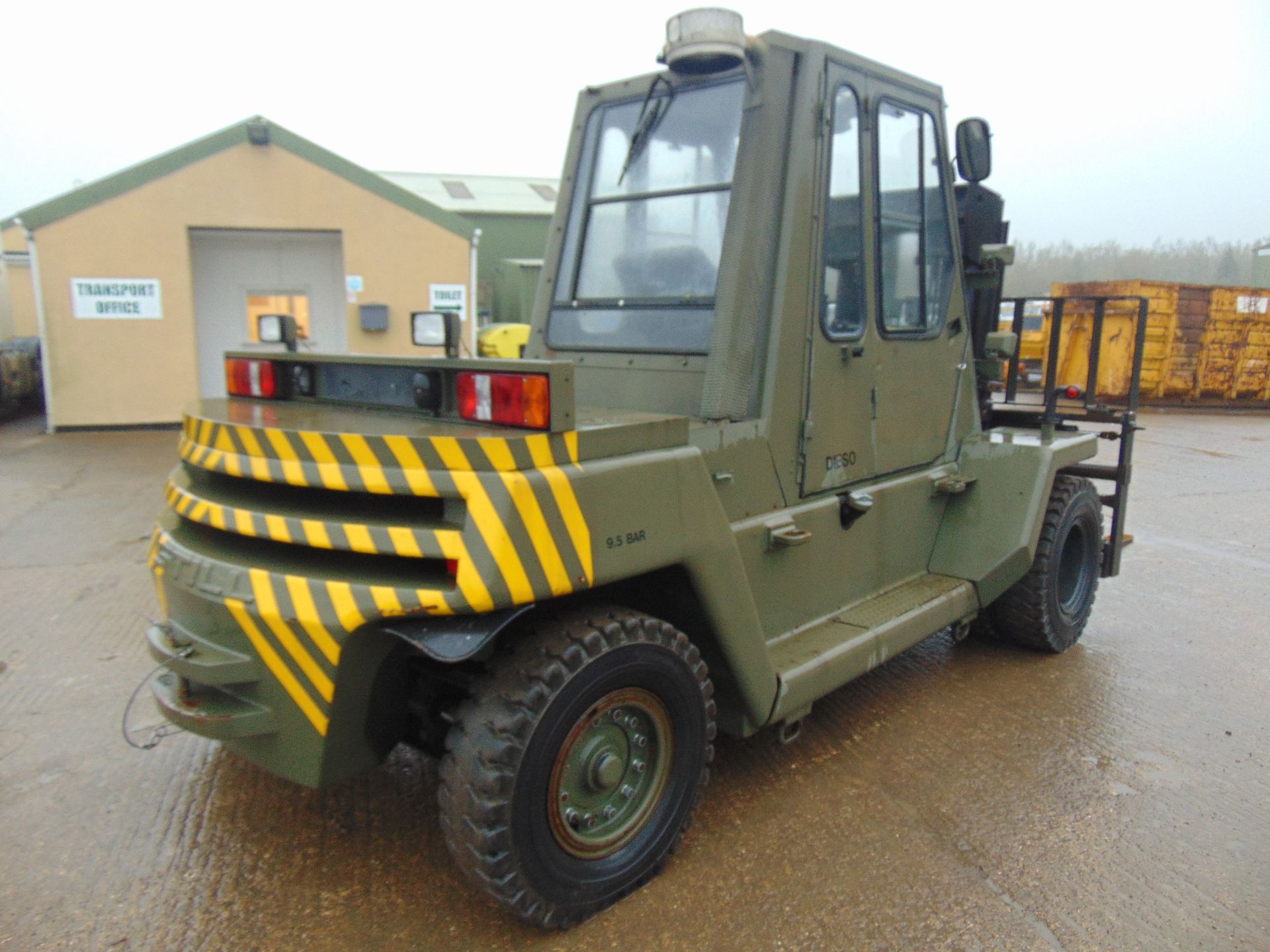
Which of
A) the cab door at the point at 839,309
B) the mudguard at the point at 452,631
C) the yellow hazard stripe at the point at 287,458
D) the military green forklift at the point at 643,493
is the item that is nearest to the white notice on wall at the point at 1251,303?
the military green forklift at the point at 643,493

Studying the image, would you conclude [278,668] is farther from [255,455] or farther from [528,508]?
[528,508]

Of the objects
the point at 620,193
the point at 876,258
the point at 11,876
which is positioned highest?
the point at 620,193

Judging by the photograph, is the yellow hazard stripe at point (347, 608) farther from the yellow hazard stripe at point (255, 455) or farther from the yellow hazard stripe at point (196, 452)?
the yellow hazard stripe at point (196, 452)

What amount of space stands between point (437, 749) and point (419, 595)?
2.65ft

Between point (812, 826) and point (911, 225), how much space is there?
2.36 metres

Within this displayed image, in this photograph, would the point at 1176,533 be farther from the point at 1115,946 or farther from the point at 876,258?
the point at 1115,946

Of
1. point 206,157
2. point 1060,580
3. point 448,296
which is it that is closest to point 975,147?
point 1060,580

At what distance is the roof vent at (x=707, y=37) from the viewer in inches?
106

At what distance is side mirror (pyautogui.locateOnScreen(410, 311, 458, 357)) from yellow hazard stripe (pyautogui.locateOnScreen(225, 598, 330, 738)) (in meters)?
0.89

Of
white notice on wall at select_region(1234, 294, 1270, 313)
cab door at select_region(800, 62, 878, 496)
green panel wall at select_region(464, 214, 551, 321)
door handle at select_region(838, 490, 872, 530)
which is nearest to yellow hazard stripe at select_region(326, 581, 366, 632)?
cab door at select_region(800, 62, 878, 496)

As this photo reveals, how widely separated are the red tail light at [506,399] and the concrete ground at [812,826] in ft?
4.43

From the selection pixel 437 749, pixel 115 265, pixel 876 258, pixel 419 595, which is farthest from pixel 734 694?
pixel 115 265

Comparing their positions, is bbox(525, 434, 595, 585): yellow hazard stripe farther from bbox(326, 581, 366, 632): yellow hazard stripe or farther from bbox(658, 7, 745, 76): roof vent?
bbox(658, 7, 745, 76): roof vent

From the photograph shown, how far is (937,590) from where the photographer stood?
3641mm
